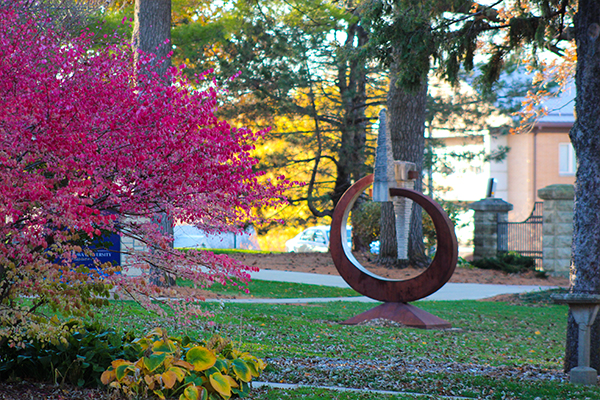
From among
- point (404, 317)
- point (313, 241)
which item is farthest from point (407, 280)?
point (313, 241)

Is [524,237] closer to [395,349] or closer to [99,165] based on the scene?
[395,349]

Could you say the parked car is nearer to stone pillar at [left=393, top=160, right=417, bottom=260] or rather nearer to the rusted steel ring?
stone pillar at [left=393, top=160, right=417, bottom=260]

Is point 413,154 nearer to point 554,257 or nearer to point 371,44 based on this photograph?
point 554,257

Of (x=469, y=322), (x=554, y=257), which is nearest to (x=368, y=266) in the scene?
(x=554, y=257)

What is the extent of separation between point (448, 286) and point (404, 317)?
24.1 feet

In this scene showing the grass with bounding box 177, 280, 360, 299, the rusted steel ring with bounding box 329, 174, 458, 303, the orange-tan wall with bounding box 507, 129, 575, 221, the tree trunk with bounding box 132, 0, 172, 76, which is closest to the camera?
the rusted steel ring with bounding box 329, 174, 458, 303

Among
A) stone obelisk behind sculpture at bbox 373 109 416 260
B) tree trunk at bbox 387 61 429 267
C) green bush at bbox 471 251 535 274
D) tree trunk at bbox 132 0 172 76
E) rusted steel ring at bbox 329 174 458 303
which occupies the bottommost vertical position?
green bush at bbox 471 251 535 274

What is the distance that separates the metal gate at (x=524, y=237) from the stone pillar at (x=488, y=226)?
0.66 ft

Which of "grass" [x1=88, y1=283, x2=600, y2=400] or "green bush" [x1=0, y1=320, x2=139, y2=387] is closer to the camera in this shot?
"green bush" [x1=0, y1=320, x2=139, y2=387]

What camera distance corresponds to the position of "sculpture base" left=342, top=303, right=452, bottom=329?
1000 cm

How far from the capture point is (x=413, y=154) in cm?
1817

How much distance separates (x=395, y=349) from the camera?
25.7 feet

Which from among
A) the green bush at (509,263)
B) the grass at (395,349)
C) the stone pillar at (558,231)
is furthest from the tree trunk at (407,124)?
the grass at (395,349)

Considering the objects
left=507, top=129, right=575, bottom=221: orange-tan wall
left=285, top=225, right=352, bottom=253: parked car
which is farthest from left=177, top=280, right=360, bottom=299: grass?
left=507, top=129, right=575, bottom=221: orange-tan wall
